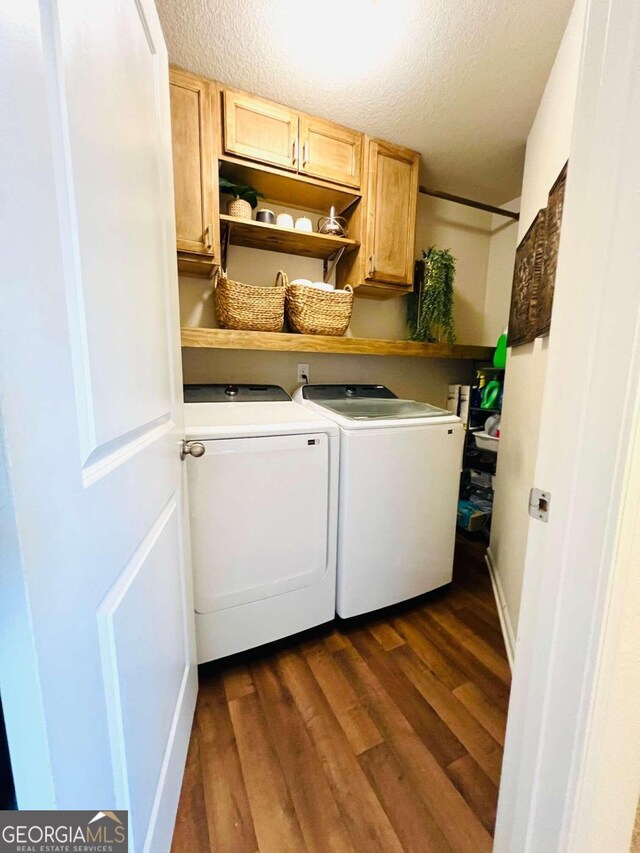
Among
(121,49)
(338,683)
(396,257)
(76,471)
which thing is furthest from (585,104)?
(338,683)

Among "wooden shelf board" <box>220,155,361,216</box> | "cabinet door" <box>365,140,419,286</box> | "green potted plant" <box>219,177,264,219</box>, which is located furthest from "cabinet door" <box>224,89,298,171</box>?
"cabinet door" <box>365,140,419,286</box>

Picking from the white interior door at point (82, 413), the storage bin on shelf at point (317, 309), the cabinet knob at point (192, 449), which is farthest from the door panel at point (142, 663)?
the storage bin on shelf at point (317, 309)

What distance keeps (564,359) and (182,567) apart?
42.3 inches

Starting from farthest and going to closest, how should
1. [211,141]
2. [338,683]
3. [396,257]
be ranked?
[396,257] → [211,141] → [338,683]

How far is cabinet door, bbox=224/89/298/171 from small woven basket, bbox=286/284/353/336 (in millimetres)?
590

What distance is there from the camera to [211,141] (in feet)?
4.89

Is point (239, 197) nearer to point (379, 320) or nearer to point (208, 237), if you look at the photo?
point (208, 237)

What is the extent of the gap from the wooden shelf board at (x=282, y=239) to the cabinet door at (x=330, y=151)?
27 cm

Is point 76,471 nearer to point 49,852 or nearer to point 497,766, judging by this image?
point 49,852

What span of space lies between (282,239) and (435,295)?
102 cm

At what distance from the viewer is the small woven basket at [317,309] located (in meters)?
1.77

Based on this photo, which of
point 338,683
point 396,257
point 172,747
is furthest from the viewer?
point 396,257

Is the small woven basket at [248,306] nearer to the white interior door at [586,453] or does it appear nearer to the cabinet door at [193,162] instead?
the cabinet door at [193,162]

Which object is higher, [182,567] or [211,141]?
[211,141]
